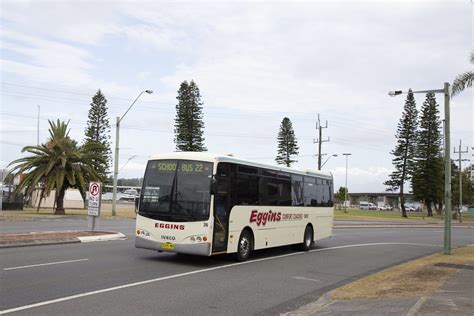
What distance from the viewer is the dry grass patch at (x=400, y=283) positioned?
384 inches

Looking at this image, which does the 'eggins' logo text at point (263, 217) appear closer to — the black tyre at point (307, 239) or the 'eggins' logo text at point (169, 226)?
the 'eggins' logo text at point (169, 226)

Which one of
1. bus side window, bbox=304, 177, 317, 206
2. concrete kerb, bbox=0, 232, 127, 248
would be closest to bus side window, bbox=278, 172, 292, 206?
bus side window, bbox=304, 177, 317, 206

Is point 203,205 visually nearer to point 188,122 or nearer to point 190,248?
point 190,248

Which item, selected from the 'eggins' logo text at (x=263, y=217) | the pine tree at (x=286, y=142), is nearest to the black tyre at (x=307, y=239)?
the 'eggins' logo text at (x=263, y=217)

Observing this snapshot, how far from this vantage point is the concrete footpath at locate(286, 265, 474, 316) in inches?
308

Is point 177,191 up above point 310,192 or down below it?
below

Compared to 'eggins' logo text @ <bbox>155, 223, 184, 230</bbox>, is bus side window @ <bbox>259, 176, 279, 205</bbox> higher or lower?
higher

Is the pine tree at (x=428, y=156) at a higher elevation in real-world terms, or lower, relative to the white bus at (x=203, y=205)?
higher

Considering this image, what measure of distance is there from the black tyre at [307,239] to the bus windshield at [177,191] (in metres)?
6.79

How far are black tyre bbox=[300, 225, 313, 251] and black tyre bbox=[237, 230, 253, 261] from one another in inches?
174

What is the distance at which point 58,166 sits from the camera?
36.8m

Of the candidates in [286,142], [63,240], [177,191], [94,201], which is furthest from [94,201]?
[286,142]

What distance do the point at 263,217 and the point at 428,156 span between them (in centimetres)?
7071

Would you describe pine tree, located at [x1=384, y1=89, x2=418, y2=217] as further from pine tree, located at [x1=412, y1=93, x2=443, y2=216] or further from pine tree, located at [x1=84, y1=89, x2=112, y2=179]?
pine tree, located at [x1=84, y1=89, x2=112, y2=179]
